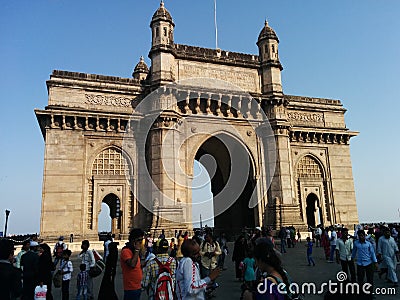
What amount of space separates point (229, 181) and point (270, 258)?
2594cm

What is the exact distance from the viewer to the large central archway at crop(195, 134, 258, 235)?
88.3ft

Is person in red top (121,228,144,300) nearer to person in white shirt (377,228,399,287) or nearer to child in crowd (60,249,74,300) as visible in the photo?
child in crowd (60,249,74,300)

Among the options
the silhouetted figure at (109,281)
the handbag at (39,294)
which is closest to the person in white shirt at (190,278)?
the silhouetted figure at (109,281)

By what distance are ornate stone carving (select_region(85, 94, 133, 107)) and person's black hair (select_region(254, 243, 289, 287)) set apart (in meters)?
21.8

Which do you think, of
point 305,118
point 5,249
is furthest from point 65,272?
point 305,118

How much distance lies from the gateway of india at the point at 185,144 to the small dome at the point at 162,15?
120mm

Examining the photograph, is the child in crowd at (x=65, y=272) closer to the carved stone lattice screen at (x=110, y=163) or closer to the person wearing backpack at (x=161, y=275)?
the person wearing backpack at (x=161, y=275)

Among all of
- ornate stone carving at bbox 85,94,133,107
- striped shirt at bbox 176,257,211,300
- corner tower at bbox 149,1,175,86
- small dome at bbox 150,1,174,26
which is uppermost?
small dome at bbox 150,1,174,26

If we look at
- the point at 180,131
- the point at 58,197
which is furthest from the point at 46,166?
the point at 180,131

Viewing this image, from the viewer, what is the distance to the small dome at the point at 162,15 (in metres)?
25.0

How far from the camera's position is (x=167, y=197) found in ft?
71.7

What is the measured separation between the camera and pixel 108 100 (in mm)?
23844

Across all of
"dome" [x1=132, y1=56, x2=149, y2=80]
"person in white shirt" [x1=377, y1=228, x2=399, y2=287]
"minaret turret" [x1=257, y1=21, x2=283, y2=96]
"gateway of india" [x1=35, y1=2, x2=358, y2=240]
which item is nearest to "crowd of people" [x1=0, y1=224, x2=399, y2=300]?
"person in white shirt" [x1=377, y1=228, x2=399, y2=287]

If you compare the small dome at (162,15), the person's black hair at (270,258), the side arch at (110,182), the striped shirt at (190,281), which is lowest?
the striped shirt at (190,281)
